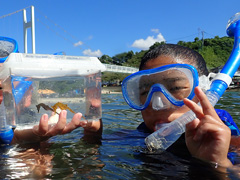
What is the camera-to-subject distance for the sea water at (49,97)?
1894mm

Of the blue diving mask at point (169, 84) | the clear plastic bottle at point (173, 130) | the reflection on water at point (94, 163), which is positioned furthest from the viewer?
the blue diving mask at point (169, 84)

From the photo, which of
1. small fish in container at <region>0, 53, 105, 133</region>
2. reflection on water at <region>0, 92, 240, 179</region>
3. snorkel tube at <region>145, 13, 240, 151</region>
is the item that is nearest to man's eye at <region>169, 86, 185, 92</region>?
snorkel tube at <region>145, 13, 240, 151</region>

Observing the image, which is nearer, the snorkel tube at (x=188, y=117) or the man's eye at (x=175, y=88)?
the snorkel tube at (x=188, y=117)

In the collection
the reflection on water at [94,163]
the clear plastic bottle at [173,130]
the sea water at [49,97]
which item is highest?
the sea water at [49,97]

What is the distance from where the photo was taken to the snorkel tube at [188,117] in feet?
5.37

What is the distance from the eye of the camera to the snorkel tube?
1637 millimetres

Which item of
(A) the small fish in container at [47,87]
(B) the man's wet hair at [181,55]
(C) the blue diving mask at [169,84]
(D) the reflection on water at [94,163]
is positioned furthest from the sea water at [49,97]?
(B) the man's wet hair at [181,55]

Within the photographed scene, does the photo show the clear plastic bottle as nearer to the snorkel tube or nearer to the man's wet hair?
the snorkel tube

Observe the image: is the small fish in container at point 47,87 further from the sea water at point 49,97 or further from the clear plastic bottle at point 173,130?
the clear plastic bottle at point 173,130

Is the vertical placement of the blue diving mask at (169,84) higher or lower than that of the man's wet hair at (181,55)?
lower

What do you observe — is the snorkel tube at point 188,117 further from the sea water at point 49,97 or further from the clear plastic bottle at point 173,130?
the sea water at point 49,97

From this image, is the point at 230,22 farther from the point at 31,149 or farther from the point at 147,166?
the point at 31,149

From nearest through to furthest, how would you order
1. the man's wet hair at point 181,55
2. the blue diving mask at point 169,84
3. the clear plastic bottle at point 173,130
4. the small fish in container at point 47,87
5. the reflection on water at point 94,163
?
the reflection on water at point 94,163, the clear plastic bottle at point 173,130, the small fish in container at point 47,87, the blue diving mask at point 169,84, the man's wet hair at point 181,55

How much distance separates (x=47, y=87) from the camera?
2.03 meters
